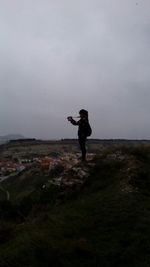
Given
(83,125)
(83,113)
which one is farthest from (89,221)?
(83,113)

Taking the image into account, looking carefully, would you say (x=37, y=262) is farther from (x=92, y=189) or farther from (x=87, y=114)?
(x=87, y=114)

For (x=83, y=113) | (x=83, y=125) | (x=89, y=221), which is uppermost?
(x=83, y=113)

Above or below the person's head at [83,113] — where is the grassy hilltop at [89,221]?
below

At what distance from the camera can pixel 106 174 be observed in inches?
508

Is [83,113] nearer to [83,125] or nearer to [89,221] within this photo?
[83,125]

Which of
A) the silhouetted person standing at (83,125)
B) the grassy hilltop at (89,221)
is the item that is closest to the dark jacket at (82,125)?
the silhouetted person standing at (83,125)

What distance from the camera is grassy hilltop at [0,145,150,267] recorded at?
26.3 ft

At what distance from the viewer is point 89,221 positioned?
952cm

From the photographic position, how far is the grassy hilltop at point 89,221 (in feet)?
26.3

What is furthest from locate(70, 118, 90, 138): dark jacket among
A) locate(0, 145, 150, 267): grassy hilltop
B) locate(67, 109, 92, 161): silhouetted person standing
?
locate(0, 145, 150, 267): grassy hilltop

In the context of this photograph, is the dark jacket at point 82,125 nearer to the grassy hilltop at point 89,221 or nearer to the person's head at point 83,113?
the person's head at point 83,113

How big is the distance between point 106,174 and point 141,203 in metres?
2.75

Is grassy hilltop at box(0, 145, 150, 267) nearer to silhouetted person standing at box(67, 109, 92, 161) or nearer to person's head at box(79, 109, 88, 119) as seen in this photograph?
silhouetted person standing at box(67, 109, 92, 161)

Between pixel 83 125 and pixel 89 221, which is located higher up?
pixel 83 125
